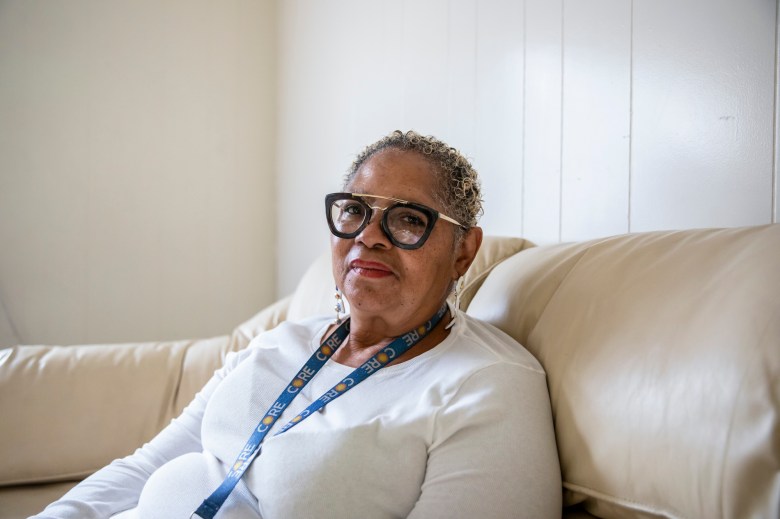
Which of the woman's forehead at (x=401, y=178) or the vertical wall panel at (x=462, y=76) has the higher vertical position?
the vertical wall panel at (x=462, y=76)

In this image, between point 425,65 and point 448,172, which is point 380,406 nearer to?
point 448,172

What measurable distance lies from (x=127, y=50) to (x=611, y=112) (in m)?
2.35

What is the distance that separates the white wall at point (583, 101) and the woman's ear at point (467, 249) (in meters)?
0.36

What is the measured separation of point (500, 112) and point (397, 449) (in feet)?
3.69

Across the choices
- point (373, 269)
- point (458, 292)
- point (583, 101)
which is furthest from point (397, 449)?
point (583, 101)

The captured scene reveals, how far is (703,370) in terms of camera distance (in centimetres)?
82

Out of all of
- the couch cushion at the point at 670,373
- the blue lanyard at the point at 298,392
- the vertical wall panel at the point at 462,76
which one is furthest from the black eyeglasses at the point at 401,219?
the vertical wall panel at the point at 462,76

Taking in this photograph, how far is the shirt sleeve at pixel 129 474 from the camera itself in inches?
47.0

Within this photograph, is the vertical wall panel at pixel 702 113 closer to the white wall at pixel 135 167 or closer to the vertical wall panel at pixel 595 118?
the vertical wall panel at pixel 595 118

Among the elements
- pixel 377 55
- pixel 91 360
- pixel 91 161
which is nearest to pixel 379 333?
pixel 91 360

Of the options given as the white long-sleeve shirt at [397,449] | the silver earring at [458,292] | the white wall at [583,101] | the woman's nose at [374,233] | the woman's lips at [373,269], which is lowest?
the white long-sleeve shirt at [397,449]

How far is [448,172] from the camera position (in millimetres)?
1264

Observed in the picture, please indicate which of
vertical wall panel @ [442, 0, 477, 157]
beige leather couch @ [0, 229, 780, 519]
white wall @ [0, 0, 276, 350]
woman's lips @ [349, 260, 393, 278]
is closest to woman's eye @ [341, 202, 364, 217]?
woman's lips @ [349, 260, 393, 278]

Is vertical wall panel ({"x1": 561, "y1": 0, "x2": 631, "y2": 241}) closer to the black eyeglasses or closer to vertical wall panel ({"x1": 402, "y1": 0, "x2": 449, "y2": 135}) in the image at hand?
the black eyeglasses
